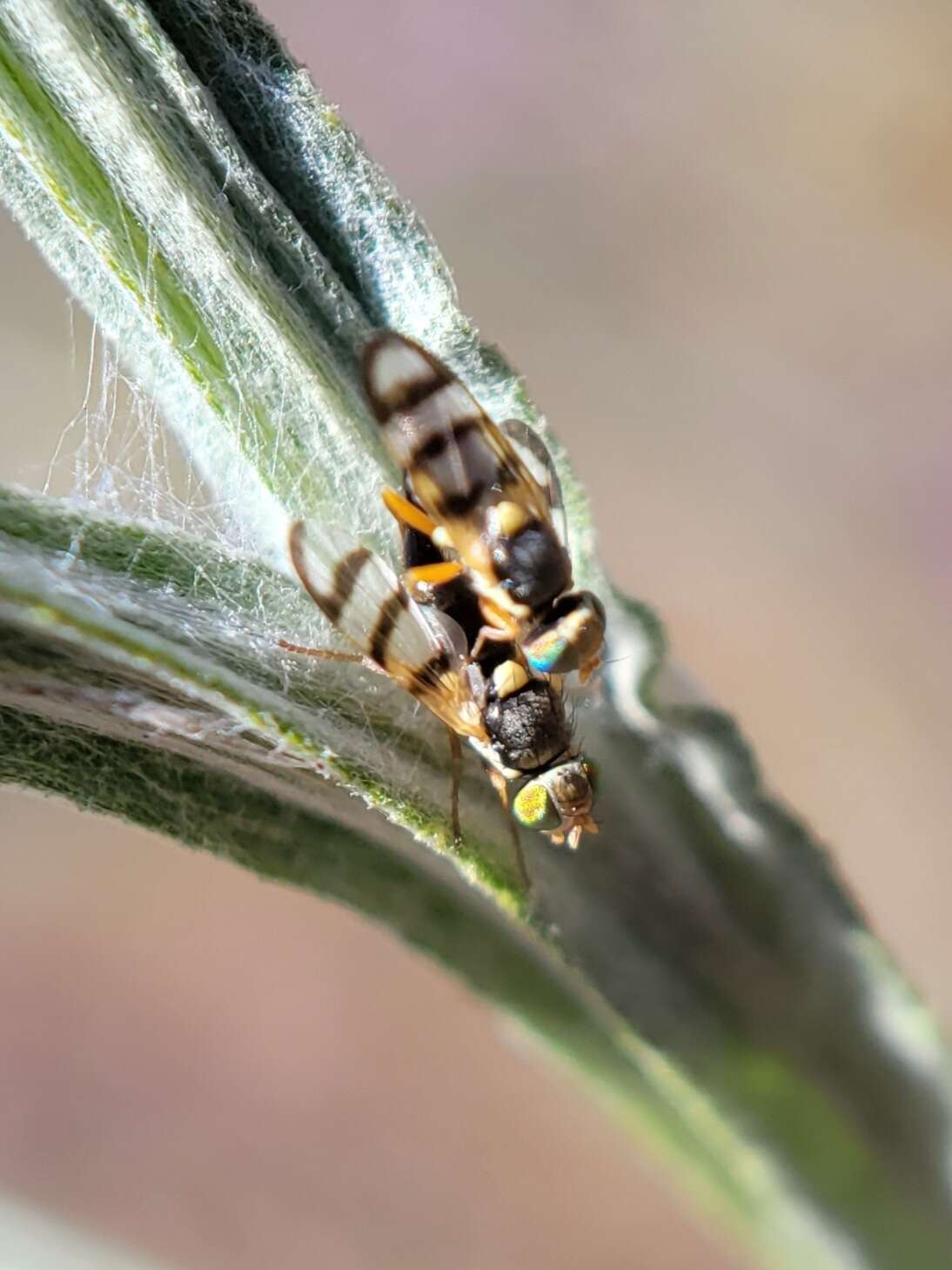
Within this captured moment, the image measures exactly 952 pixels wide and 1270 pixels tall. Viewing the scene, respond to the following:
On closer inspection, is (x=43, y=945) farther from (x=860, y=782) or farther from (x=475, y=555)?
(x=475, y=555)

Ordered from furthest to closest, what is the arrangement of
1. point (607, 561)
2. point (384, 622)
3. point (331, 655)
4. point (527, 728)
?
point (607, 561)
point (527, 728)
point (384, 622)
point (331, 655)

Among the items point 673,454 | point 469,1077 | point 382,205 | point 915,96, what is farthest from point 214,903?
point 915,96

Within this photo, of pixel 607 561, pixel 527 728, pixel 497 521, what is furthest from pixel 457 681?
pixel 607 561

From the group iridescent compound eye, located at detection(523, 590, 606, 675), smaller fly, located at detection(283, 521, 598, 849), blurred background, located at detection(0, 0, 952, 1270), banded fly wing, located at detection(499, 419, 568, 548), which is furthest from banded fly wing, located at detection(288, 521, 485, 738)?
blurred background, located at detection(0, 0, 952, 1270)

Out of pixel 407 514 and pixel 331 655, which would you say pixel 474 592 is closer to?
pixel 407 514

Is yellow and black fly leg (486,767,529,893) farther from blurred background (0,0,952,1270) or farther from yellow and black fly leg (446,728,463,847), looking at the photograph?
blurred background (0,0,952,1270)

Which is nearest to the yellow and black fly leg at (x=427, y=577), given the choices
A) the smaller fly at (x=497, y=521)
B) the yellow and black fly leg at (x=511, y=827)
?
the smaller fly at (x=497, y=521)
